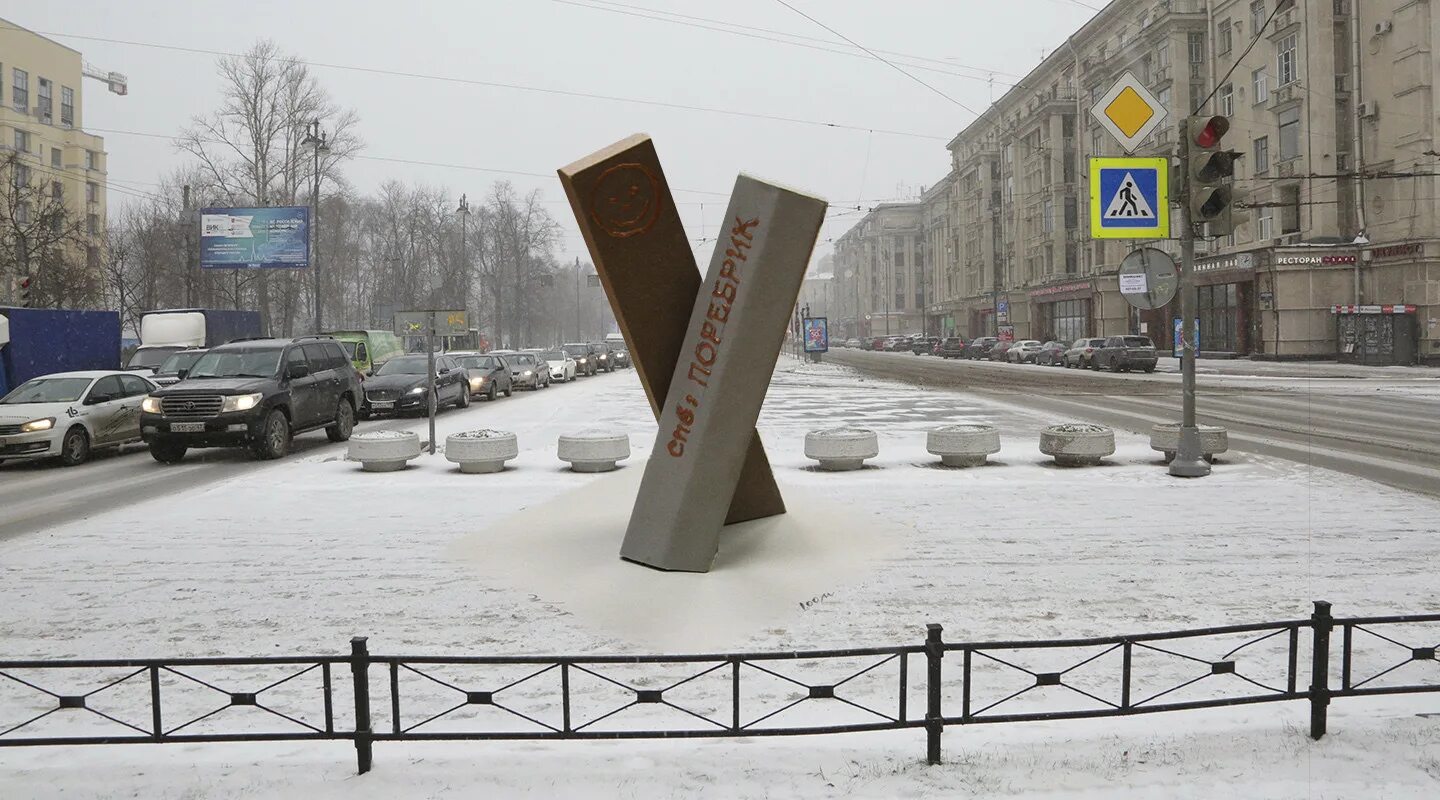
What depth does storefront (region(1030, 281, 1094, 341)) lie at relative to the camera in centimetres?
6488

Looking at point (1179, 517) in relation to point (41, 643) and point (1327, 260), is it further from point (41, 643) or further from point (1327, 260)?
point (1327, 260)

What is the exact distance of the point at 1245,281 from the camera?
4772 cm

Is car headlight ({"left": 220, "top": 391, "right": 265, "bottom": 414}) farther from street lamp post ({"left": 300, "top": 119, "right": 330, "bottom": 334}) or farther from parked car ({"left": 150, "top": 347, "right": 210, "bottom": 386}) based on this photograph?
street lamp post ({"left": 300, "top": 119, "right": 330, "bottom": 334})

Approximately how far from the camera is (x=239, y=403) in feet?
53.6

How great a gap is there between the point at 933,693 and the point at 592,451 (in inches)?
402

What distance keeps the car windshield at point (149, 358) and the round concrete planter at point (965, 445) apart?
24103 mm

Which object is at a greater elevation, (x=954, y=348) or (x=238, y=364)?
(x=954, y=348)

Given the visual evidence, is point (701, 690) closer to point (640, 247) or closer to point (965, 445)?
point (640, 247)

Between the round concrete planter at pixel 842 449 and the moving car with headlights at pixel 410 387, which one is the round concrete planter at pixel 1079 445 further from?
the moving car with headlights at pixel 410 387

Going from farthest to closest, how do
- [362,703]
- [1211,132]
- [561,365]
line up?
1. [561,365]
2. [1211,132]
3. [362,703]

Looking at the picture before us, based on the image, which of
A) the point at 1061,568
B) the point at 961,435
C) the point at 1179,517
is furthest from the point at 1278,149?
the point at 1061,568

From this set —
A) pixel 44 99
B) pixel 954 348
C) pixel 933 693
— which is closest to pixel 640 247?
pixel 933 693

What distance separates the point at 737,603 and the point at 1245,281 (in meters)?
Answer: 48.4

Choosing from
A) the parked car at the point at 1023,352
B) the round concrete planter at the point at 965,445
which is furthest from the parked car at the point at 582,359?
the round concrete planter at the point at 965,445
